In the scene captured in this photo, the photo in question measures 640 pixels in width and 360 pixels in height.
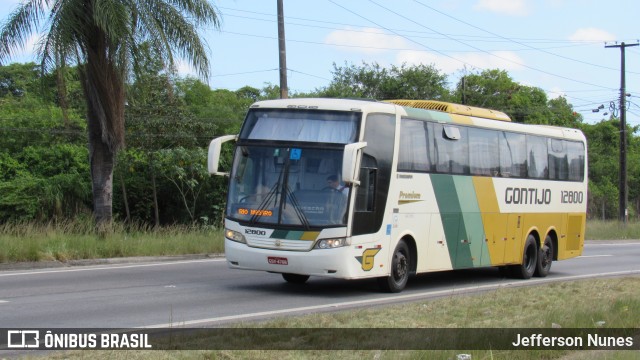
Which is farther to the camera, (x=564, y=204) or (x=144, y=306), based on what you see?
(x=564, y=204)

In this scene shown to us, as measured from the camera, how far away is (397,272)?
48.7 ft

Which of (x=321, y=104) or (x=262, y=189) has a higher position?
(x=321, y=104)

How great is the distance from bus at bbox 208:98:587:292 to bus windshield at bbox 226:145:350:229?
0.05 feet

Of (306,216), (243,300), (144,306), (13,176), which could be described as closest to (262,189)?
(306,216)

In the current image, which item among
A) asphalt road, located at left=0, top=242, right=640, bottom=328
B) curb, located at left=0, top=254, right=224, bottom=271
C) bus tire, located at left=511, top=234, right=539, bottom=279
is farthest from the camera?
bus tire, located at left=511, top=234, right=539, bottom=279

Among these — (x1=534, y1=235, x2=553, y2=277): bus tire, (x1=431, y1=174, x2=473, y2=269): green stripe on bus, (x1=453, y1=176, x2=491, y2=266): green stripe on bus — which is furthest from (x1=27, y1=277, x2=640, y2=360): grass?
(x1=534, y1=235, x2=553, y2=277): bus tire

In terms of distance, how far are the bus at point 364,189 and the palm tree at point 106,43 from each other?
7116mm

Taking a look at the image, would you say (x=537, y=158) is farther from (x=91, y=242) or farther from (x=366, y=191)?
(x=91, y=242)

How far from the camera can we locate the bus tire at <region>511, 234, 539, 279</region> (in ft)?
62.8

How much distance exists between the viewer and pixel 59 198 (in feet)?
99.1

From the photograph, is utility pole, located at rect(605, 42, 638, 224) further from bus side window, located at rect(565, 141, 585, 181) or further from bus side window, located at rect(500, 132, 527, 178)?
bus side window, located at rect(500, 132, 527, 178)

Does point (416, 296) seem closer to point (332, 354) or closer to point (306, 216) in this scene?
point (306, 216)

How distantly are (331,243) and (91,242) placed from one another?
7.85 m

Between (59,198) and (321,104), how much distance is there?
61.3 feet
